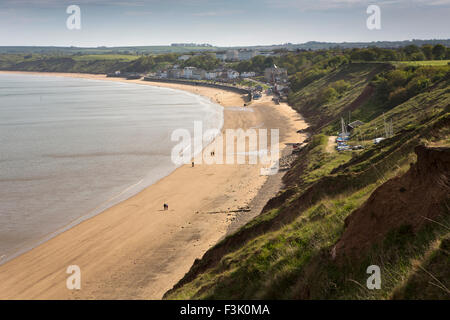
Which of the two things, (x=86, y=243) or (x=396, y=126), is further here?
(x=396, y=126)

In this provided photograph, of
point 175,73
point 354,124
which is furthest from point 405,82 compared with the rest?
point 175,73

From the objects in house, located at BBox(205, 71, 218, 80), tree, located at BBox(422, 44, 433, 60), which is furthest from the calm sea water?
house, located at BBox(205, 71, 218, 80)

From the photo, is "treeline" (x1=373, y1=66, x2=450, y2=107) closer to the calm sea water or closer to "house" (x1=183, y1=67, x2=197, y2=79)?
the calm sea water

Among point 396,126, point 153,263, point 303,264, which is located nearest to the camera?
point 303,264
